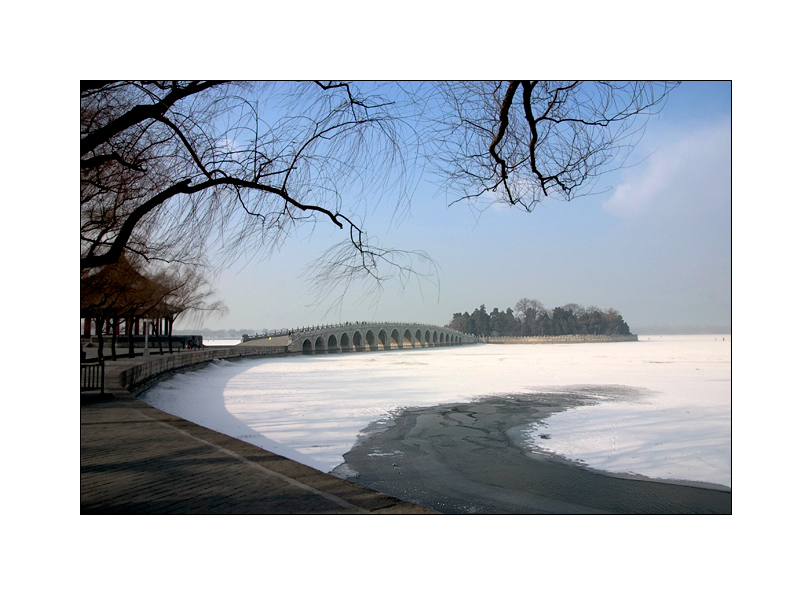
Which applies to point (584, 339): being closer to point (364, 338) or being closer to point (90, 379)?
point (90, 379)

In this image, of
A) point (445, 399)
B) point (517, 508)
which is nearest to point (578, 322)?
point (445, 399)

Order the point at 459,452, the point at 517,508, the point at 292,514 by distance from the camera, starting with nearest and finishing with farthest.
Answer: the point at 292,514
the point at 517,508
the point at 459,452

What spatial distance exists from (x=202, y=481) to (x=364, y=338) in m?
51.1

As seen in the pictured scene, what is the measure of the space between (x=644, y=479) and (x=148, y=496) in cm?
627

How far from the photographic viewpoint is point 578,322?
25188mm

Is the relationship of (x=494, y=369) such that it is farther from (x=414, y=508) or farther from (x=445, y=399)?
(x=414, y=508)

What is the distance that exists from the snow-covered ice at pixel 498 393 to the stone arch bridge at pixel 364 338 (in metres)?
19.1

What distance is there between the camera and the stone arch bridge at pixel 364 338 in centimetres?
4330

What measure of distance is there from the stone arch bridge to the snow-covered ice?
19068mm

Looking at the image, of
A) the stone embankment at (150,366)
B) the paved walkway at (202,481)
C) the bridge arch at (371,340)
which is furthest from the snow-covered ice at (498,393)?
the bridge arch at (371,340)

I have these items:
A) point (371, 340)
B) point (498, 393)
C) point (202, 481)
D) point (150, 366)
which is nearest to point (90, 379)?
point (150, 366)

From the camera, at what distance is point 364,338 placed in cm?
5450

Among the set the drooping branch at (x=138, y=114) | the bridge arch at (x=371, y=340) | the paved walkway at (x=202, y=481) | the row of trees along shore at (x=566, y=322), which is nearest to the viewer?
the paved walkway at (x=202, y=481)

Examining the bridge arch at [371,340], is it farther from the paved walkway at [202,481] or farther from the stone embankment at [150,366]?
the paved walkway at [202,481]
